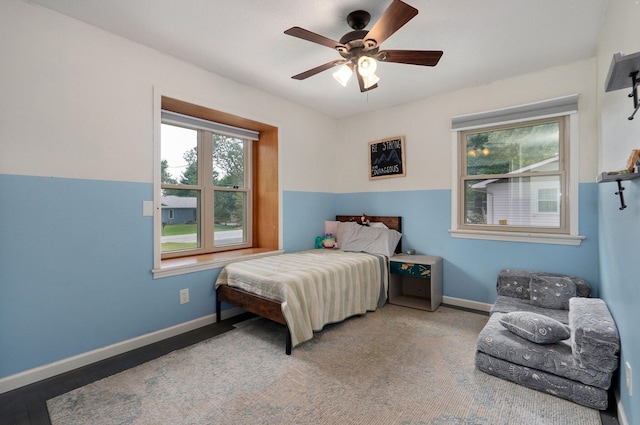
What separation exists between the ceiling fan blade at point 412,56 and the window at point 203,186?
2.12 metres

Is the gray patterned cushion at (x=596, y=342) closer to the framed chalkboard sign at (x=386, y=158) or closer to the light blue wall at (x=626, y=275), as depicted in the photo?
the light blue wall at (x=626, y=275)

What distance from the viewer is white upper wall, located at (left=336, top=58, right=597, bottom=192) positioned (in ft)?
9.05

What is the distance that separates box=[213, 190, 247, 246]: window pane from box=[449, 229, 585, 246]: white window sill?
2.69 meters

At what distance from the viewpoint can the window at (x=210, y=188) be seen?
2930 mm

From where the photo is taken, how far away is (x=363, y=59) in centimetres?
216

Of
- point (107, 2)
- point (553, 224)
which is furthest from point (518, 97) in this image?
point (107, 2)

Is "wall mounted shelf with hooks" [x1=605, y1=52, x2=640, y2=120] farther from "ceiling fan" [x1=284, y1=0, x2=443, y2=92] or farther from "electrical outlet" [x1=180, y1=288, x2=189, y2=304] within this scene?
"electrical outlet" [x1=180, y1=288, x2=189, y2=304]

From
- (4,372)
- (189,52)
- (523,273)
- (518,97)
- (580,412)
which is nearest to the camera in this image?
(580,412)

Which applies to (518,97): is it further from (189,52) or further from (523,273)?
(189,52)

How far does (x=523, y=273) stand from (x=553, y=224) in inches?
24.0

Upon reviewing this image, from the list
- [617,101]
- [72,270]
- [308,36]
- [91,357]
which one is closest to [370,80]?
[308,36]

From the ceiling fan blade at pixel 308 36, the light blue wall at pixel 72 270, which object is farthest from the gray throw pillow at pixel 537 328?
the light blue wall at pixel 72 270

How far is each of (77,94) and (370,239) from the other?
3.25 m

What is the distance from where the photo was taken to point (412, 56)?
2088 millimetres
